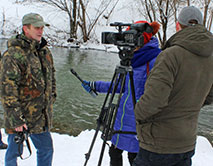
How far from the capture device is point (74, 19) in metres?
21.0

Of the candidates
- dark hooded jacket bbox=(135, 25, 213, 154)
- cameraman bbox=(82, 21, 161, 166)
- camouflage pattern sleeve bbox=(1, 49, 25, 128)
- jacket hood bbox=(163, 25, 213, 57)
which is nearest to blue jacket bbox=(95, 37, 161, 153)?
cameraman bbox=(82, 21, 161, 166)

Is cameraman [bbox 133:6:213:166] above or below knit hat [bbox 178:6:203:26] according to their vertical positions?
below

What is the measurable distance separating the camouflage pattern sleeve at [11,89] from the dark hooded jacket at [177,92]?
105cm

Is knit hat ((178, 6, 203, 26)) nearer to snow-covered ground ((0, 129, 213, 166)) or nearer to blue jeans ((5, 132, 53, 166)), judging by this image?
blue jeans ((5, 132, 53, 166))

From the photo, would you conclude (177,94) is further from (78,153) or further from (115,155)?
(78,153)

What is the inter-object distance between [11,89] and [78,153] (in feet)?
4.81

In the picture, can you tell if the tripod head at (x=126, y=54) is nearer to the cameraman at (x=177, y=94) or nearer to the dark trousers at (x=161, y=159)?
the cameraman at (x=177, y=94)

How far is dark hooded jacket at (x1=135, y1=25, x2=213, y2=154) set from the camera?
130 cm

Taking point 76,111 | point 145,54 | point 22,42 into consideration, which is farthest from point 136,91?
point 76,111

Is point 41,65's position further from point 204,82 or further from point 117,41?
point 204,82

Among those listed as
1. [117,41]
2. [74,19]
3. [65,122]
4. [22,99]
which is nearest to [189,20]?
[117,41]

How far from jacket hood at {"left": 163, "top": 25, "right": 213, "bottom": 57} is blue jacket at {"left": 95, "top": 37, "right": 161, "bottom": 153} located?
1.56ft

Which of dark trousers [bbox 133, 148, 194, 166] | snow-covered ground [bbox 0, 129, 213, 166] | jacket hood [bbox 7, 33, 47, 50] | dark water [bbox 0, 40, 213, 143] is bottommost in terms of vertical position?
dark water [bbox 0, 40, 213, 143]

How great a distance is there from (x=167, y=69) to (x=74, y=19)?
68.7 ft
